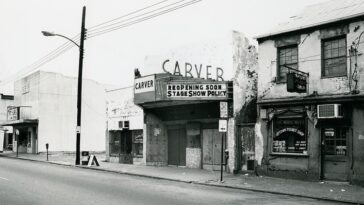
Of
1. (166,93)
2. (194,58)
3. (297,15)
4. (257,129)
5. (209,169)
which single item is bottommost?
(209,169)

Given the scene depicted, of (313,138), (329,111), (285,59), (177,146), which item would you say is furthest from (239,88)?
(177,146)

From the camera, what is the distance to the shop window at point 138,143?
2684cm

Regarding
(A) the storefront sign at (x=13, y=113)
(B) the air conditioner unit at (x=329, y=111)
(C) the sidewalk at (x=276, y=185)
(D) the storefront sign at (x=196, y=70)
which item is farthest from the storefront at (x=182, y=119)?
(A) the storefront sign at (x=13, y=113)

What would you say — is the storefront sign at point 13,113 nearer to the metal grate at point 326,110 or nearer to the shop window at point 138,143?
the shop window at point 138,143

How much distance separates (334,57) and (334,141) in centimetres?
331

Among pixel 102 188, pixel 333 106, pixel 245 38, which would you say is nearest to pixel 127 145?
pixel 245 38

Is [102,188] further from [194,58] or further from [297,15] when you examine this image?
[297,15]

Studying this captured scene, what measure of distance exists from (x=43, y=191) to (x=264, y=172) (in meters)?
9.67

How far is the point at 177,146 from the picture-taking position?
24.8 meters

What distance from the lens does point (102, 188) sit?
47.2ft

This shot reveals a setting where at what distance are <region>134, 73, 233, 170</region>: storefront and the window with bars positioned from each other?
2990 mm

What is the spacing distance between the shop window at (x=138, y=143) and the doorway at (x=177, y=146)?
7.50ft

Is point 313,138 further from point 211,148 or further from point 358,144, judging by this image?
point 211,148

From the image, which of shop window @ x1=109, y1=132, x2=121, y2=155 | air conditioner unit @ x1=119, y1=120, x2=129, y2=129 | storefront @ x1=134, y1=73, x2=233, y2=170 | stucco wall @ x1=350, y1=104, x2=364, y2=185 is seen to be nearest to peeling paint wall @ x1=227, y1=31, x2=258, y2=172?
storefront @ x1=134, y1=73, x2=233, y2=170
